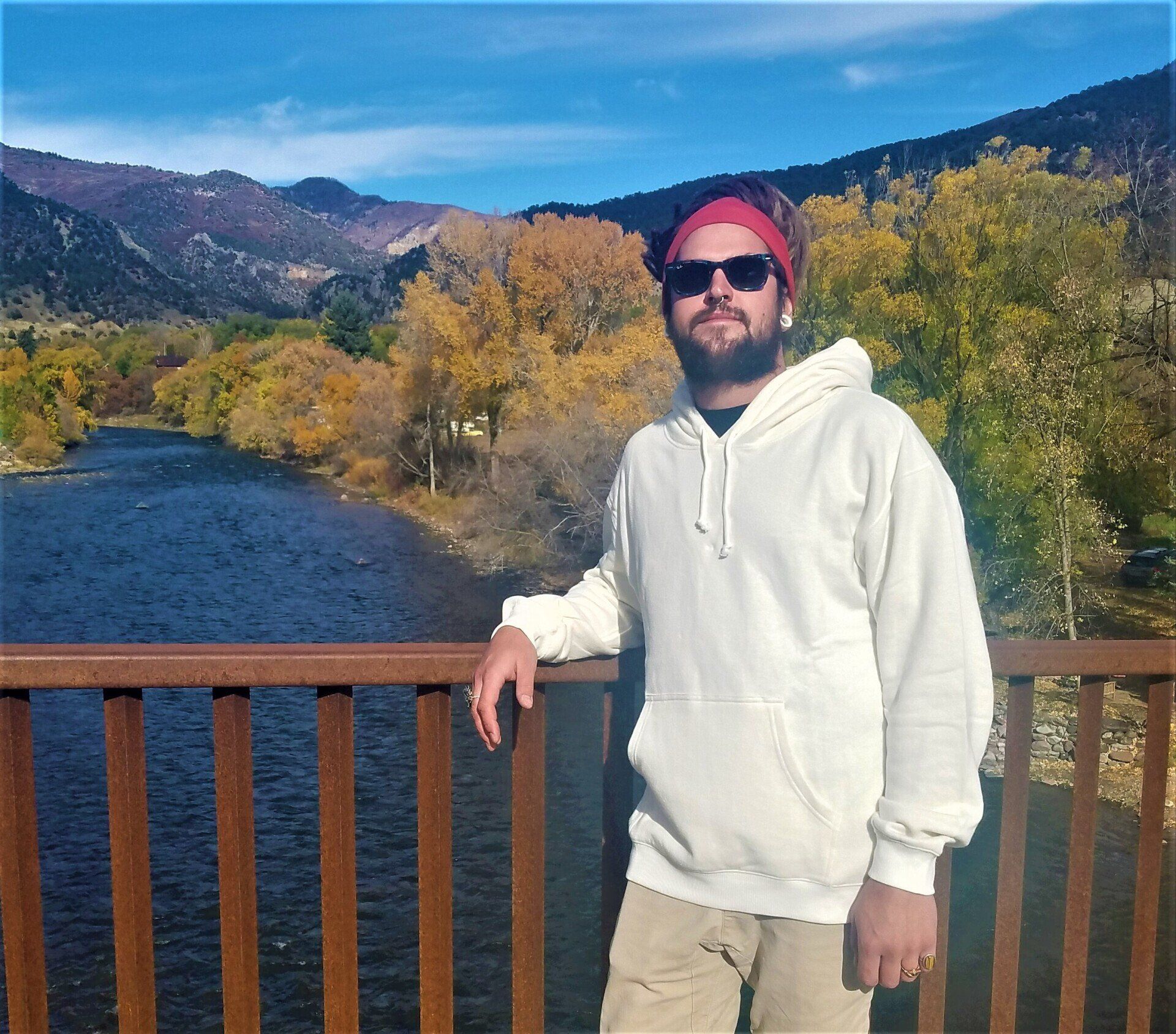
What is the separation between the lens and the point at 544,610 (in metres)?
1.69

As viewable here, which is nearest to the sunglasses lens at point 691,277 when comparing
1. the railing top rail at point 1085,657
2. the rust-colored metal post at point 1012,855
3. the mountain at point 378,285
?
the railing top rail at point 1085,657

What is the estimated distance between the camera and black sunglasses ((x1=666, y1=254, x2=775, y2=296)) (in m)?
1.52

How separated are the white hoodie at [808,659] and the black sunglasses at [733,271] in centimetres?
14

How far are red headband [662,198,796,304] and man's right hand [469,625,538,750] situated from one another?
2.03 feet

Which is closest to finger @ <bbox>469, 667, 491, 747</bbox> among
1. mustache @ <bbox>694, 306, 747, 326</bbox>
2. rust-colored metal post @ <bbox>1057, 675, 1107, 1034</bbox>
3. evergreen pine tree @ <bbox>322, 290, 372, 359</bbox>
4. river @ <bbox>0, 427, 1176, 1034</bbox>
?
mustache @ <bbox>694, 306, 747, 326</bbox>

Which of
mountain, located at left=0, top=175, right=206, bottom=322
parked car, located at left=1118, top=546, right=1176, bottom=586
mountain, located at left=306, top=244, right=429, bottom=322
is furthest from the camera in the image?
mountain, located at left=0, top=175, right=206, bottom=322

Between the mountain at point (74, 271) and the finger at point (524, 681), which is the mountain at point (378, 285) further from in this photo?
the finger at point (524, 681)

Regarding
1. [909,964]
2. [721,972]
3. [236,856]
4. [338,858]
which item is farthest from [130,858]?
[909,964]

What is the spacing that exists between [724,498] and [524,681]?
0.44 m

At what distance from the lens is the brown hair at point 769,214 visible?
1.58 meters

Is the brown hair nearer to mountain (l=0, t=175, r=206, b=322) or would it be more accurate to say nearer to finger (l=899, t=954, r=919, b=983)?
finger (l=899, t=954, r=919, b=983)

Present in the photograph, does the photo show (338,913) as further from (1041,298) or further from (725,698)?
(1041,298)

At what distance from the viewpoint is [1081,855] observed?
186cm

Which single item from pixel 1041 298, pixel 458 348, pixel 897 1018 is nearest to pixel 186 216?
pixel 458 348
